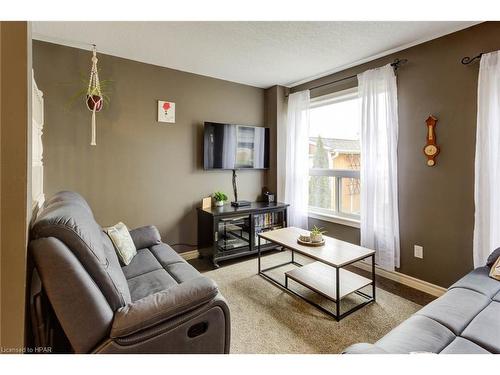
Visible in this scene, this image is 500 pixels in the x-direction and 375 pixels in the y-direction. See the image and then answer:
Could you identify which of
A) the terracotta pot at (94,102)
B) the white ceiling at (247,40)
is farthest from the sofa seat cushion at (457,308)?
the terracotta pot at (94,102)

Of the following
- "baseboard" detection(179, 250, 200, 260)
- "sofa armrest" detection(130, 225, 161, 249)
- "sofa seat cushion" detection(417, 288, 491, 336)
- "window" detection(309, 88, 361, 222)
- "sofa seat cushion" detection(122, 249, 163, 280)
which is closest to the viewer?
"sofa seat cushion" detection(417, 288, 491, 336)

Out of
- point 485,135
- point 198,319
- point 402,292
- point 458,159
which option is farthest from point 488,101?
point 198,319

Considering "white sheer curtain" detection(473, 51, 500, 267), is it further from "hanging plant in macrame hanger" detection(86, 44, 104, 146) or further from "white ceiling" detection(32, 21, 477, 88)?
"hanging plant in macrame hanger" detection(86, 44, 104, 146)

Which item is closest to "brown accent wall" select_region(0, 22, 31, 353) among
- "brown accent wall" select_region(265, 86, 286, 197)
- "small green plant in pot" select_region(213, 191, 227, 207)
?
→ "small green plant in pot" select_region(213, 191, 227, 207)

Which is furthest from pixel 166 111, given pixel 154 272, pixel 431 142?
pixel 431 142

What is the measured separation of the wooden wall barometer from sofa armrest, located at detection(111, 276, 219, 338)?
2.32 metres

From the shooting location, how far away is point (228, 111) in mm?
3596

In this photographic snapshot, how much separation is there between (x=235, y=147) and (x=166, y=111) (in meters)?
1.00

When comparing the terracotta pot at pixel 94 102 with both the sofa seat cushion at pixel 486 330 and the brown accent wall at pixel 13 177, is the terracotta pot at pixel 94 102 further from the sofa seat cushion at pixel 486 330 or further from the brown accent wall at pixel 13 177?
the sofa seat cushion at pixel 486 330

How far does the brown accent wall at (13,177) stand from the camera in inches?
35.9

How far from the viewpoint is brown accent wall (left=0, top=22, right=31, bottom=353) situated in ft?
2.99

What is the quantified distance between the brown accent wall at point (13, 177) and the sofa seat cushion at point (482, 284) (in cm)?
231

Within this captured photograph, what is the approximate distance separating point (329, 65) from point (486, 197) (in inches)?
81.5

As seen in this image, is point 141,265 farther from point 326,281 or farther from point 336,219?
point 336,219
